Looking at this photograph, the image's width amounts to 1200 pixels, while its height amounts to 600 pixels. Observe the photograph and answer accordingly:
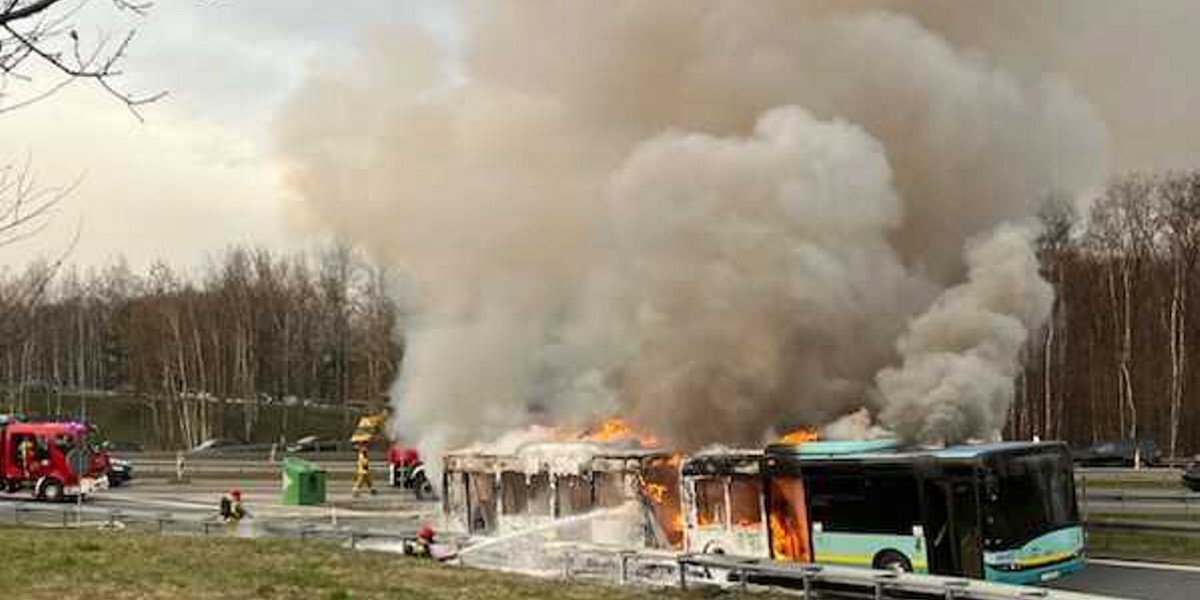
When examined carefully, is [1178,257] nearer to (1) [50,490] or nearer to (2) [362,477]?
(2) [362,477]

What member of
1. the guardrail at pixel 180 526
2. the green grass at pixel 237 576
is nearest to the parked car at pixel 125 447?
the guardrail at pixel 180 526

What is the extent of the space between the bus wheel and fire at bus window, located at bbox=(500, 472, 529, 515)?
22.6 ft

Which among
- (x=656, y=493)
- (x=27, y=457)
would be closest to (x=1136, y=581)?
(x=656, y=493)

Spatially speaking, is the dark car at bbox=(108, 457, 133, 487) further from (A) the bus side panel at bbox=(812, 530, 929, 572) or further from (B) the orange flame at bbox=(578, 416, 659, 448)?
(A) the bus side panel at bbox=(812, 530, 929, 572)

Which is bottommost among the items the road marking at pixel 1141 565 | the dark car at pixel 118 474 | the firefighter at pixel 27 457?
the road marking at pixel 1141 565

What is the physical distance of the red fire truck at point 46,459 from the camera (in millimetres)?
33000

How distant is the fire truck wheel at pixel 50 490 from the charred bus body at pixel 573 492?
15656 mm

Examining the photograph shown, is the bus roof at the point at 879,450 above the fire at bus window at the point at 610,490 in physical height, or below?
above

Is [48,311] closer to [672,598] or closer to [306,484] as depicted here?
[306,484]

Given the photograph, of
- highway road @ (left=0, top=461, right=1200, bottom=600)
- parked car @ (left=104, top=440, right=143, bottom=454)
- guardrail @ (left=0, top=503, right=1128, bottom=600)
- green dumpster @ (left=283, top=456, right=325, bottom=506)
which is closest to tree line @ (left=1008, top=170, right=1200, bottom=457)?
highway road @ (left=0, top=461, right=1200, bottom=600)

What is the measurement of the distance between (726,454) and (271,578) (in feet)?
27.6

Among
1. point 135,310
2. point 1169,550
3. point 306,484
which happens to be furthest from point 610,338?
point 135,310

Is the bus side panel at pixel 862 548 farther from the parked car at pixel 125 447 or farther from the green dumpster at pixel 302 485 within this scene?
the parked car at pixel 125 447

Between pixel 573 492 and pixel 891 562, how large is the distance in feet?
18.9
